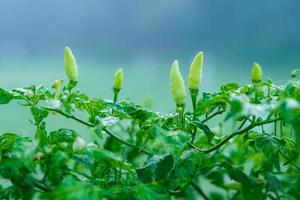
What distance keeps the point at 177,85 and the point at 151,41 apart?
98 cm

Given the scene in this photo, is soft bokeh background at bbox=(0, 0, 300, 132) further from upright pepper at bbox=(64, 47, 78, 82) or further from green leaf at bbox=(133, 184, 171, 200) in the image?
green leaf at bbox=(133, 184, 171, 200)

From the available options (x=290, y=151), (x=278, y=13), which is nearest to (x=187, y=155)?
(x=290, y=151)

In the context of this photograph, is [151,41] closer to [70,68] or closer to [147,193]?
[70,68]

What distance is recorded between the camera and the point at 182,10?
1.89 metres

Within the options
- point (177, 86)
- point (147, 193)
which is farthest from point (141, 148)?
point (147, 193)

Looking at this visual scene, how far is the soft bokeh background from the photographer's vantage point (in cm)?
184

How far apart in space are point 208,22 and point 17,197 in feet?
3.99

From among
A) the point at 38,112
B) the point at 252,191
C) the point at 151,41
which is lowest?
the point at 252,191

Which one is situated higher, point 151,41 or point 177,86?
point 151,41

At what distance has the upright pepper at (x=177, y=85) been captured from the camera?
0.91 meters

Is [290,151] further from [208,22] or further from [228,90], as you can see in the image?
[208,22]

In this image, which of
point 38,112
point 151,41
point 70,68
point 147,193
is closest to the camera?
point 147,193

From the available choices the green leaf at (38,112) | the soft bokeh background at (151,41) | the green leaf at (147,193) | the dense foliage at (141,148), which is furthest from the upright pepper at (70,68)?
the soft bokeh background at (151,41)

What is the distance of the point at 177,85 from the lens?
3.02ft
